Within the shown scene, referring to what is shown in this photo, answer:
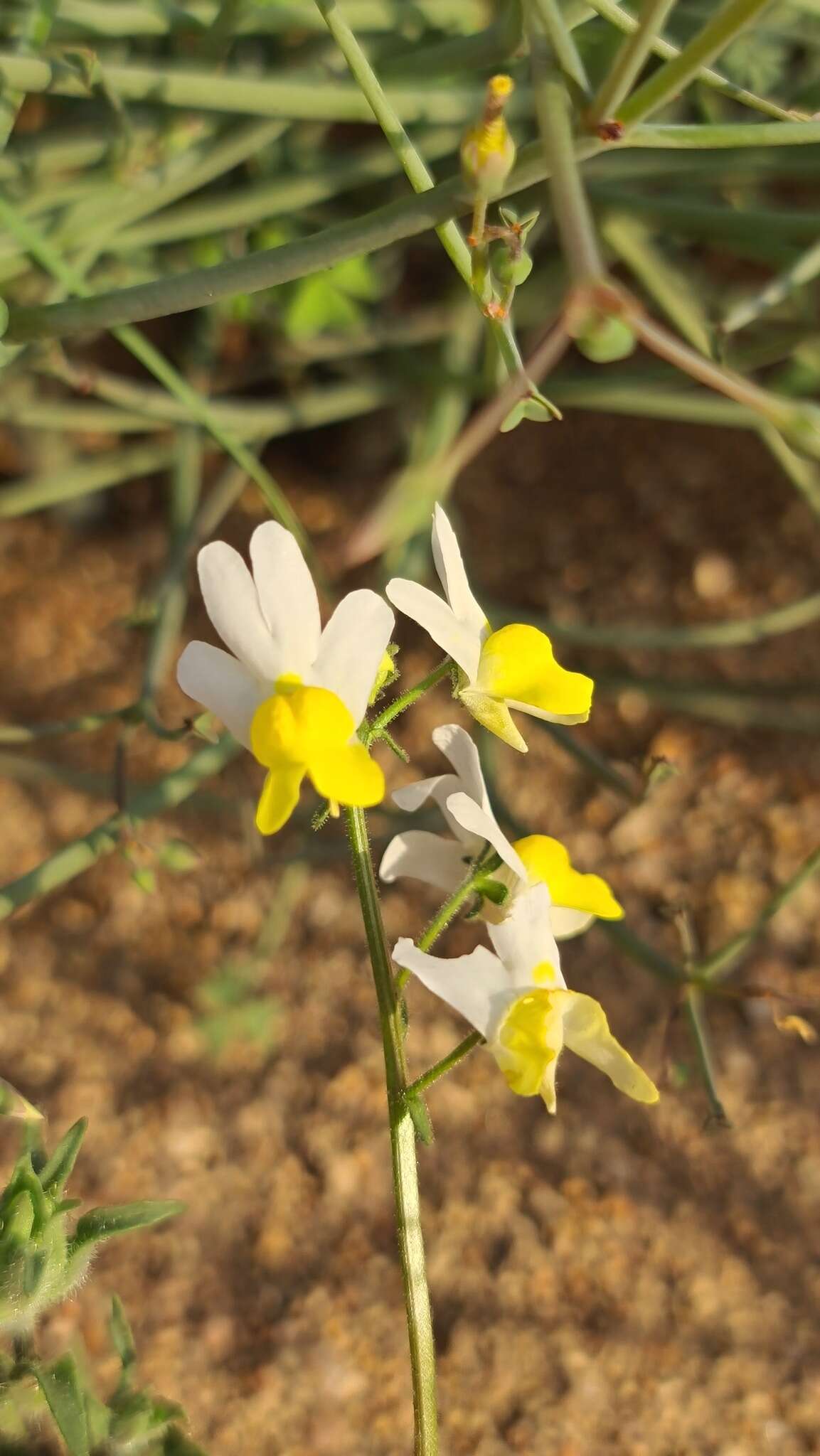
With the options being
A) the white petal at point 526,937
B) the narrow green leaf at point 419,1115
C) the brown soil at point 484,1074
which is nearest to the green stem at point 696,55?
the white petal at point 526,937

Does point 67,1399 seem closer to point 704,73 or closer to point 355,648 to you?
point 355,648

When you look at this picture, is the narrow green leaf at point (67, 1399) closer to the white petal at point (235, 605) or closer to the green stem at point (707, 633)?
the white petal at point (235, 605)

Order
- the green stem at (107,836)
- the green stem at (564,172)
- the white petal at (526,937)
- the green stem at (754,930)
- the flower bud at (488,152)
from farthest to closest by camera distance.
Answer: the green stem at (754,930), the green stem at (107,836), the white petal at (526,937), the flower bud at (488,152), the green stem at (564,172)

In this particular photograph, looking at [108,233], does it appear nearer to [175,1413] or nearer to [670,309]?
[670,309]

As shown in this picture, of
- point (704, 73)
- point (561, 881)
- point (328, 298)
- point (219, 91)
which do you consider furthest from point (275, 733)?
point (328, 298)

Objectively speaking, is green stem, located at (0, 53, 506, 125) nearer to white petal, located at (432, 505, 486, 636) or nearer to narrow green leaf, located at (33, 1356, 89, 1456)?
white petal, located at (432, 505, 486, 636)

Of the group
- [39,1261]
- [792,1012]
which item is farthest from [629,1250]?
[39,1261]

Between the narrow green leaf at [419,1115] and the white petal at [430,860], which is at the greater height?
the white petal at [430,860]
